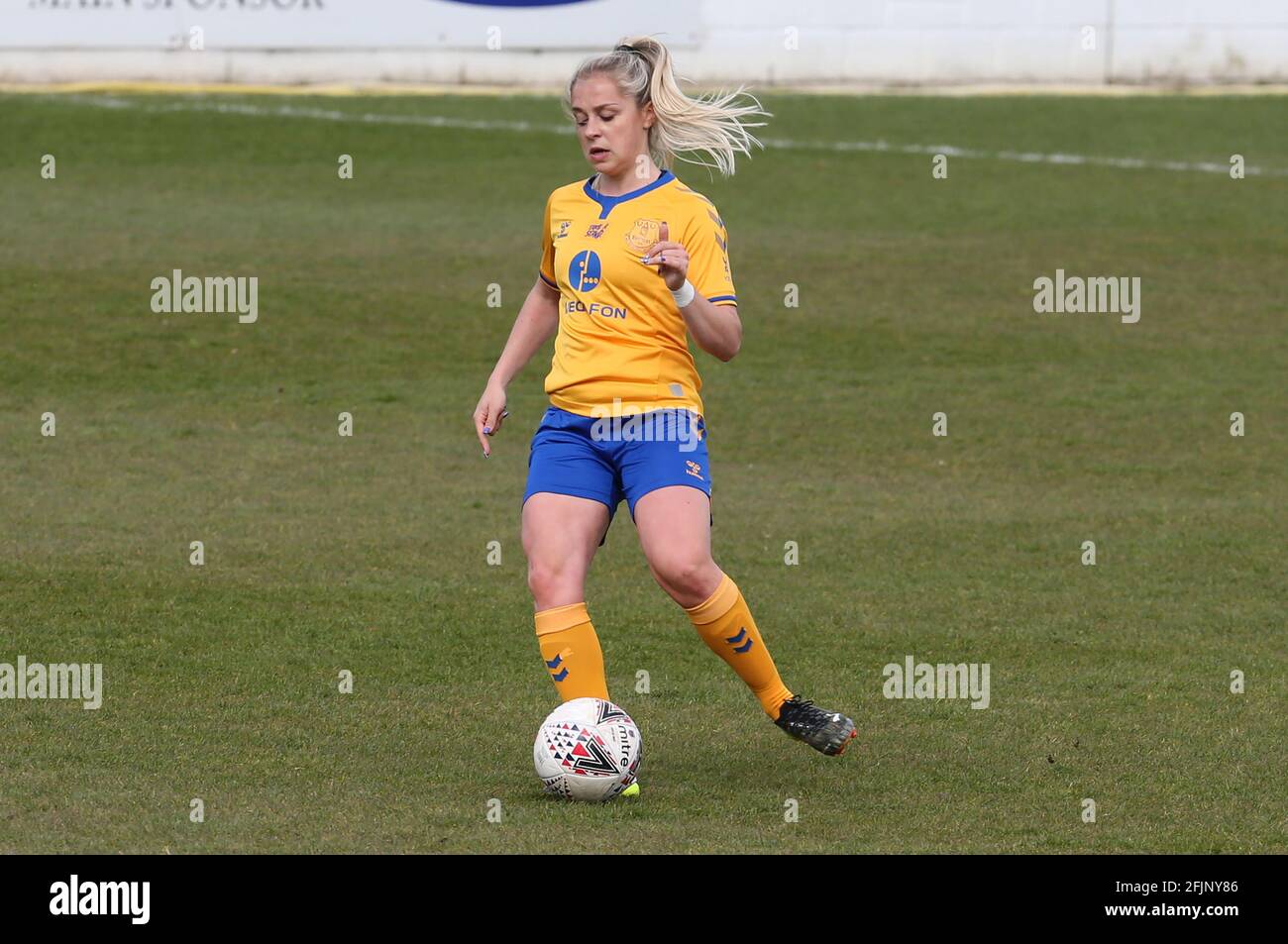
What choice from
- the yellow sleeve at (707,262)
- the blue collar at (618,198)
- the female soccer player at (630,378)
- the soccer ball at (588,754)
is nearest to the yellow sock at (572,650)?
the female soccer player at (630,378)

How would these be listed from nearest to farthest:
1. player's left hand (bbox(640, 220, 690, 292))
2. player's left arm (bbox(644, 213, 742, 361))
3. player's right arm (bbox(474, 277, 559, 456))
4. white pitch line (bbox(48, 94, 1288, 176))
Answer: player's left hand (bbox(640, 220, 690, 292))
player's left arm (bbox(644, 213, 742, 361))
player's right arm (bbox(474, 277, 559, 456))
white pitch line (bbox(48, 94, 1288, 176))

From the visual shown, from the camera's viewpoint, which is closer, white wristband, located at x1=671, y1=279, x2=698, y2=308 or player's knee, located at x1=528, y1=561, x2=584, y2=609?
white wristband, located at x1=671, y1=279, x2=698, y2=308

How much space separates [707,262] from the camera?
→ 6582mm

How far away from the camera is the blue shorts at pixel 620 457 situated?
6.61m

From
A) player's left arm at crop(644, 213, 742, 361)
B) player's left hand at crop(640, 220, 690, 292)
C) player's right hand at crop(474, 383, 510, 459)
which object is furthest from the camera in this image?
player's right hand at crop(474, 383, 510, 459)

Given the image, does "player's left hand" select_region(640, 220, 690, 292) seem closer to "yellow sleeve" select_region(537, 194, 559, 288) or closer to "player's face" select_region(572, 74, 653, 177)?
"player's face" select_region(572, 74, 653, 177)

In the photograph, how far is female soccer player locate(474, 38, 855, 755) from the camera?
655 centimetres

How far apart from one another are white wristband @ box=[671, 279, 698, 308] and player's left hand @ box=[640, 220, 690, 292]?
0.04 meters

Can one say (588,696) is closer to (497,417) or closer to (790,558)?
(497,417)

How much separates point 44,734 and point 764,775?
2471 mm

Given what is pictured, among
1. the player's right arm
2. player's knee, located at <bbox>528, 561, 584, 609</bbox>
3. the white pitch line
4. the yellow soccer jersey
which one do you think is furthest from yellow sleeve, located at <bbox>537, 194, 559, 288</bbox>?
the white pitch line

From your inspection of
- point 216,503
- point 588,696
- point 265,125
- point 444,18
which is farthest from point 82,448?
point 444,18

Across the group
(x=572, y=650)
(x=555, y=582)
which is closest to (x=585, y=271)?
(x=555, y=582)

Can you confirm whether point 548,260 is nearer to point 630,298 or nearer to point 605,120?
point 630,298
